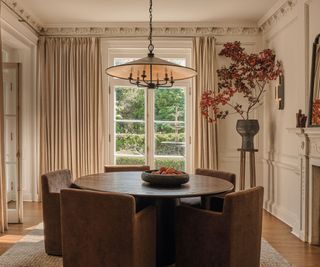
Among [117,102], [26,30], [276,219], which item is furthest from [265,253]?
[26,30]

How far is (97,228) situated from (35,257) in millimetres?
1224

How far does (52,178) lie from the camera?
3248 mm

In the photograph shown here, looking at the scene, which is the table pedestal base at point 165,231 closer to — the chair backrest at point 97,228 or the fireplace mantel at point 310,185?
the chair backrest at point 97,228

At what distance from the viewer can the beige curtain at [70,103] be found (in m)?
5.52

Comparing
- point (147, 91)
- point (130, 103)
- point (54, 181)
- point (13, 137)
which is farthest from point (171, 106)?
point (54, 181)

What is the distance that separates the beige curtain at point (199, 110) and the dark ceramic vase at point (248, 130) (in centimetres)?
62

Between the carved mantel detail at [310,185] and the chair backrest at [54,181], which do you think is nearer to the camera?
the chair backrest at [54,181]

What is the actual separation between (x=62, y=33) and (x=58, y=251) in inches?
144

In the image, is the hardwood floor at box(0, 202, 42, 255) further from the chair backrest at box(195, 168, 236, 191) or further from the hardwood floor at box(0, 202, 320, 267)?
the chair backrest at box(195, 168, 236, 191)

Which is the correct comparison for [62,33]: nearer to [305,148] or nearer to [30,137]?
[30,137]

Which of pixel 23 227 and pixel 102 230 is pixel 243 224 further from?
pixel 23 227

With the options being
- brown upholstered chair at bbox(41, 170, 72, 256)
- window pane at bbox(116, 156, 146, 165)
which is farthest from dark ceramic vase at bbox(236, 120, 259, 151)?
brown upholstered chair at bbox(41, 170, 72, 256)

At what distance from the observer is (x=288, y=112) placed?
14.8ft

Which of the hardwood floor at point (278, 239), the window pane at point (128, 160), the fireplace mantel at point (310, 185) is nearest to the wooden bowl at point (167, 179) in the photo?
the hardwood floor at point (278, 239)
